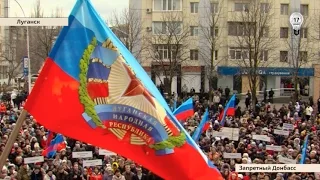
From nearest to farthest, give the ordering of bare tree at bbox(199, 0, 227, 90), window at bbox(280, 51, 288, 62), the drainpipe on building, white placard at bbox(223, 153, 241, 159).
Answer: white placard at bbox(223, 153, 241, 159), the drainpipe on building, bare tree at bbox(199, 0, 227, 90), window at bbox(280, 51, 288, 62)

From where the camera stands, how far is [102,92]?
5.73 meters

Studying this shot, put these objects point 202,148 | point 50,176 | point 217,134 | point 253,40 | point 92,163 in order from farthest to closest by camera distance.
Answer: point 253,40 → point 217,134 → point 202,148 → point 92,163 → point 50,176

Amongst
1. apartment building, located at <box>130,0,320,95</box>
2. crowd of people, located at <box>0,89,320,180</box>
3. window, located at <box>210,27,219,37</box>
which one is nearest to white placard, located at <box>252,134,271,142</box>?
crowd of people, located at <box>0,89,320,180</box>

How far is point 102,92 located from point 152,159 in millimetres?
816

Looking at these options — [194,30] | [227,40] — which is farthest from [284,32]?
[194,30]

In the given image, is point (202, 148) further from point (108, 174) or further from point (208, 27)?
point (208, 27)

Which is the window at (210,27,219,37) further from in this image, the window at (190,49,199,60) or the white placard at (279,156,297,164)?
the white placard at (279,156,297,164)

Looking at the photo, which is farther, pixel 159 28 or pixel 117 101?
pixel 159 28

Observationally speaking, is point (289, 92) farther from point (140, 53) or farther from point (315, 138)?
point (315, 138)

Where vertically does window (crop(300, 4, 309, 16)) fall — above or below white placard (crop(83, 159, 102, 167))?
above

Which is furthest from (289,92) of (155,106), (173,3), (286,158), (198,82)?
(155,106)

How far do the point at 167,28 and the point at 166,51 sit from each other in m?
2.15

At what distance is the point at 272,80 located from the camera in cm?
5656

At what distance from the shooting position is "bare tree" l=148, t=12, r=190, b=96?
48.7m
